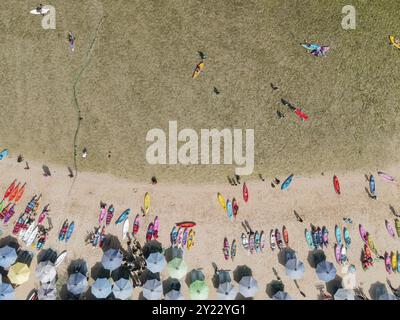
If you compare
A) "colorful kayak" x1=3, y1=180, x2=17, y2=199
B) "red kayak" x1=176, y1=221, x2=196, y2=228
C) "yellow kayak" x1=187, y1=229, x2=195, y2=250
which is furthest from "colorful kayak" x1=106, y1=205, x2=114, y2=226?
"colorful kayak" x1=3, y1=180, x2=17, y2=199

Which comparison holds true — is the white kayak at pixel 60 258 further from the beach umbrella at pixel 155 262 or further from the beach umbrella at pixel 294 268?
the beach umbrella at pixel 294 268

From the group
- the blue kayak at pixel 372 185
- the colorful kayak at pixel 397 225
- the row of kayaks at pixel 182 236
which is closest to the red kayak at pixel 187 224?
the row of kayaks at pixel 182 236

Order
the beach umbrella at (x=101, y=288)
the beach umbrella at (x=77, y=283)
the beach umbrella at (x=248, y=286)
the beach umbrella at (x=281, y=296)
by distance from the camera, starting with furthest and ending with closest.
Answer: the beach umbrella at (x=281, y=296), the beach umbrella at (x=248, y=286), the beach umbrella at (x=77, y=283), the beach umbrella at (x=101, y=288)

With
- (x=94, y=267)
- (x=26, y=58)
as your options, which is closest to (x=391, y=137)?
(x=94, y=267)

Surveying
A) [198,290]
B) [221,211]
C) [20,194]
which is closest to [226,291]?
[198,290]

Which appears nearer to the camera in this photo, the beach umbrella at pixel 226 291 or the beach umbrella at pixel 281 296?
the beach umbrella at pixel 226 291

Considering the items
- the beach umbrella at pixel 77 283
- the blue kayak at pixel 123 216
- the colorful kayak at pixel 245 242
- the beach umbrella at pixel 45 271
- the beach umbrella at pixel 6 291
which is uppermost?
the blue kayak at pixel 123 216
